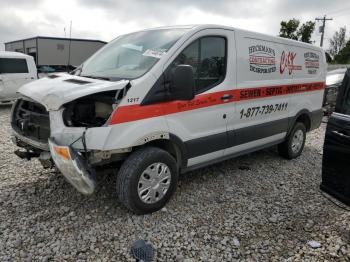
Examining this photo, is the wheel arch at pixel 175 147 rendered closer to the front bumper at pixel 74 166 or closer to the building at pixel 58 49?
the front bumper at pixel 74 166

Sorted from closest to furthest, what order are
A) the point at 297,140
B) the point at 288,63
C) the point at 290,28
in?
the point at 288,63, the point at 297,140, the point at 290,28

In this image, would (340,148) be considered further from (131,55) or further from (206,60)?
(131,55)

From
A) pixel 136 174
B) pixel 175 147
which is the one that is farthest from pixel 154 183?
pixel 175 147

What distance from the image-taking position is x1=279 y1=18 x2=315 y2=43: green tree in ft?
102

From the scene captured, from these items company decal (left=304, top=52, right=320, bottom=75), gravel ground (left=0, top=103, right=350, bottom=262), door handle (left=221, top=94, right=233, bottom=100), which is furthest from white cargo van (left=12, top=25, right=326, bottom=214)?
company decal (left=304, top=52, right=320, bottom=75)

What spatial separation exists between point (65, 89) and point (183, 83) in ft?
3.92

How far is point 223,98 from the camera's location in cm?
403

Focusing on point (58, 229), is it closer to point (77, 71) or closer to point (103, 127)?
point (103, 127)

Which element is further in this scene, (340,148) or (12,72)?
(12,72)

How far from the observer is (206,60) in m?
3.88

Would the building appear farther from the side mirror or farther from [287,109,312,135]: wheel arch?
the side mirror

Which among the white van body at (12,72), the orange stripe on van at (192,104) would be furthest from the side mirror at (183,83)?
the white van body at (12,72)

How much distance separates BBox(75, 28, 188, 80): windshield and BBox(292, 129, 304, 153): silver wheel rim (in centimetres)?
311

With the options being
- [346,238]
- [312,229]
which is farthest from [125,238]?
[346,238]
